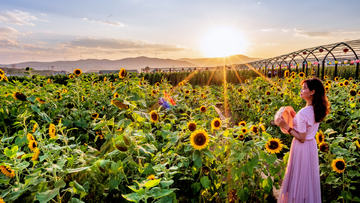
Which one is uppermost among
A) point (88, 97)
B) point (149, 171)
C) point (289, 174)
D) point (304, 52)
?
point (304, 52)

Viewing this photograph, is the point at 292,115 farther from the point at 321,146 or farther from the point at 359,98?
the point at 359,98

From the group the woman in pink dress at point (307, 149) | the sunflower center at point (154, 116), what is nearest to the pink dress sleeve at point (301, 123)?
A: the woman in pink dress at point (307, 149)

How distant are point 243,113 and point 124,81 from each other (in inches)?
185

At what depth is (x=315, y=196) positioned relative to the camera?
7.67 ft

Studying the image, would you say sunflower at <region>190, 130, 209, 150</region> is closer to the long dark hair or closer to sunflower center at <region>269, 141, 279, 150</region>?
sunflower center at <region>269, 141, 279, 150</region>

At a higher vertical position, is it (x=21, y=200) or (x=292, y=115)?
(x=292, y=115)

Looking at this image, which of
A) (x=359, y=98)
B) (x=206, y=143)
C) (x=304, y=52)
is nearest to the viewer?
(x=206, y=143)

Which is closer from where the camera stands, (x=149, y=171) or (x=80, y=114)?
(x=149, y=171)

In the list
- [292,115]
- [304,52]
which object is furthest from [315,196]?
[304,52]

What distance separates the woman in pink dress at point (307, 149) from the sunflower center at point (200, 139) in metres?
1.08

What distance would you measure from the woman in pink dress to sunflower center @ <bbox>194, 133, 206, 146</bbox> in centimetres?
108

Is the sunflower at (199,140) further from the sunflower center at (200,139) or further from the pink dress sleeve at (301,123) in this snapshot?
the pink dress sleeve at (301,123)

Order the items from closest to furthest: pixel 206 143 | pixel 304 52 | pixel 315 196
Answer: pixel 206 143 < pixel 315 196 < pixel 304 52

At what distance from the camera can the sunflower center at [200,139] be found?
168 cm
